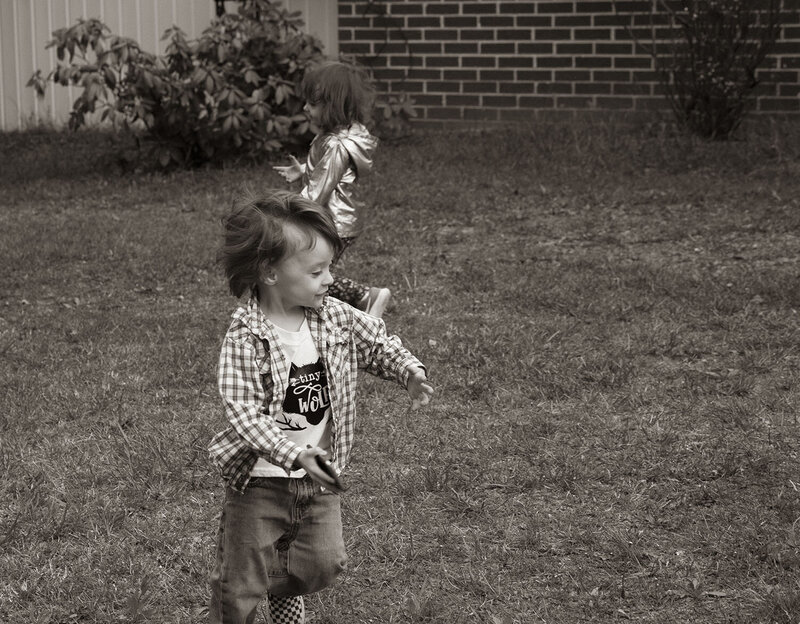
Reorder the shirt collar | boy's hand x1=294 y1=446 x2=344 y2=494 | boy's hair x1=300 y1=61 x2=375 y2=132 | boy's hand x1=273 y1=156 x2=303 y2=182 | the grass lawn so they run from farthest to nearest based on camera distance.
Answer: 1. boy's hand x1=273 y1=156 x2=303 y2=182
2. boy's hair x1=300 y1=61 x2=375 y2=132
3. the grass lawn
4. the shirt collar
5. boy's hand x1=294 y1=446 x2=344 y2=494

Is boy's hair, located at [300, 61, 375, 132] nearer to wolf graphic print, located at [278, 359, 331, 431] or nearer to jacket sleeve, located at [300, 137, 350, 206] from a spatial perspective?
jacket sleeve, located at [300, 137, 350, 206]

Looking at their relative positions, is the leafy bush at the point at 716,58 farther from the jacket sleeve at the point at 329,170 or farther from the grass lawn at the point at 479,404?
the jacket sleeve at the point at 329,170

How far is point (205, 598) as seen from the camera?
3604 mm

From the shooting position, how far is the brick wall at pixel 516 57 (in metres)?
10.9

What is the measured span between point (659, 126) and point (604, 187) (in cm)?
198

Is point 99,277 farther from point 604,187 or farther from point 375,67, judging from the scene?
point 375,67

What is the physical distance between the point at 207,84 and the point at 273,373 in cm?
680

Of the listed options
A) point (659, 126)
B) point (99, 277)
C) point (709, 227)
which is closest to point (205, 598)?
point (99, 277)

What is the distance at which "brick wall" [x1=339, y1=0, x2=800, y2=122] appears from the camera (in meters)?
10.9

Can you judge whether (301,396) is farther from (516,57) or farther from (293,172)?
(516,57)

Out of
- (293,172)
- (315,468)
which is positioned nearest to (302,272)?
(315,468)

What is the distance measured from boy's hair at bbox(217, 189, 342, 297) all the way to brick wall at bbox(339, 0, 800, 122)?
27.1 ft

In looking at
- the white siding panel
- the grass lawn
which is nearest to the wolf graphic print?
the grass lawn

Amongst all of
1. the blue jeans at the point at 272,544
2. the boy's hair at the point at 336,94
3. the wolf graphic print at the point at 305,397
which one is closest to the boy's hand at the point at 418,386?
the wolf graphic print at the point at 305,397
